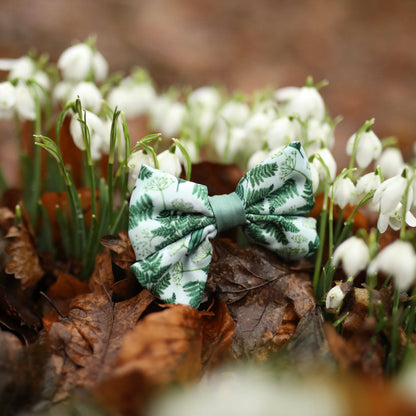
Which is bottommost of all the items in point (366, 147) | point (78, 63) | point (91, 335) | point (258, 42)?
point (91, 335)

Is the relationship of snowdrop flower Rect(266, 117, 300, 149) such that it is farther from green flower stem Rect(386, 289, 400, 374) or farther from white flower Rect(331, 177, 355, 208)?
green flower stem Rect(386, 289, 400, 374)

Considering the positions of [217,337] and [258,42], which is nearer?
[217,337]

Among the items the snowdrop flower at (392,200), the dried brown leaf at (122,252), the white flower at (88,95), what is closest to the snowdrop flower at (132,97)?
the white flower at (88,95)

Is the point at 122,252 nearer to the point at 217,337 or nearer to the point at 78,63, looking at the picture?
the point at 217,337

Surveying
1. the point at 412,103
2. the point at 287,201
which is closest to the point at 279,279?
the point at 287,201

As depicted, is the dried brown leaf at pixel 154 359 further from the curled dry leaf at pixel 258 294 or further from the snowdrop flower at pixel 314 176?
the snowdrop flower at pixel 314 176

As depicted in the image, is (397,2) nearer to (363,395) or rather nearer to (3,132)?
(3,132)

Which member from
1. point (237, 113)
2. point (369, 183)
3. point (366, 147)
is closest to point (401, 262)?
point (369, 183)
